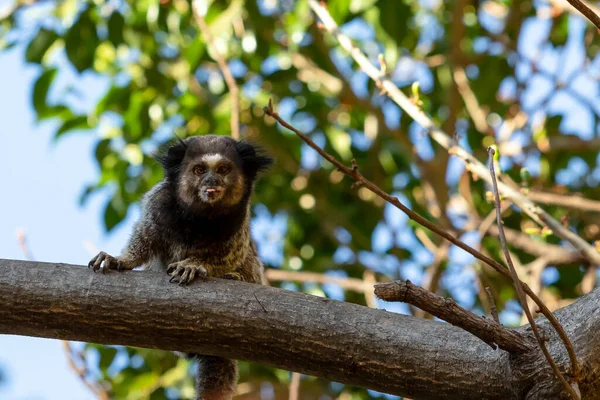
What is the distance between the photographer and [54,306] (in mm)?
2896

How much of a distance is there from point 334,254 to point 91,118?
81.9 inches

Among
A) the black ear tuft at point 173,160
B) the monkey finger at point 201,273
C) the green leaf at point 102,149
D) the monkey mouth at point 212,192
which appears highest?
the green leaf at point 102,149

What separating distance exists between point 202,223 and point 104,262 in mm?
1026

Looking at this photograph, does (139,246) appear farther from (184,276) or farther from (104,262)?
(184,276)

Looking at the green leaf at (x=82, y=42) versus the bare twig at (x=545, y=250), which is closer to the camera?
the bare twig at (x=545, y=250)

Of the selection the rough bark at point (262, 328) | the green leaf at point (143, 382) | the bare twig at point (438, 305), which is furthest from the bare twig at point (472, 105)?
the bare twig at point (438, 305)

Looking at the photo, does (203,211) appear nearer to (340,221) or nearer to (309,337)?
(309,337)

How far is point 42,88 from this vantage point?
5.56m

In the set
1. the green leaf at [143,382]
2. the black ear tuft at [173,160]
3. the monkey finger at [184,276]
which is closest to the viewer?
the monkey finger at [184,276]

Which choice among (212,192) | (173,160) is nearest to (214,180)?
(212,192)

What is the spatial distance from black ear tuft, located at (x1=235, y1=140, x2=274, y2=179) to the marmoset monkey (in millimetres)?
106

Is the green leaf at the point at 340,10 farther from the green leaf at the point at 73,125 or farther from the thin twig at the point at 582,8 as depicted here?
the thin twig at the point at 582,8

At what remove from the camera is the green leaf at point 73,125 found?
226 inches

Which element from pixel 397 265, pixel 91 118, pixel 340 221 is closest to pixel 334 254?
pixel 340 221
